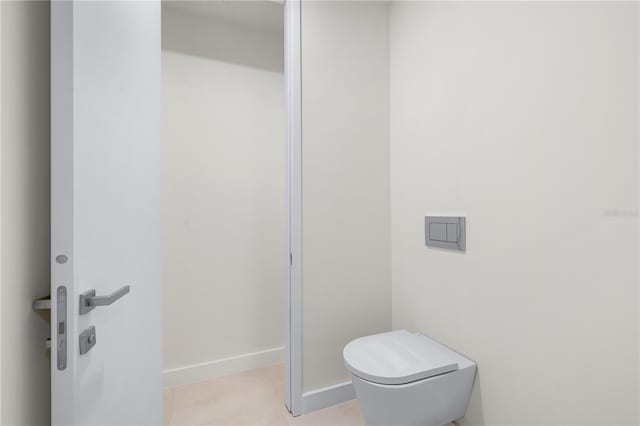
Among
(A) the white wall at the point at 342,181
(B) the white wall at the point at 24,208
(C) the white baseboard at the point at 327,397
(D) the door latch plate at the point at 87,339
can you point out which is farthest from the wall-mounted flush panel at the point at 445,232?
A: (B) the white wall at the point at 24,208

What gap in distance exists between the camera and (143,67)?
3.27 ft

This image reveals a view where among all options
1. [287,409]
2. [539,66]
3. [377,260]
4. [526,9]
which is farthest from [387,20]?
[287,409]

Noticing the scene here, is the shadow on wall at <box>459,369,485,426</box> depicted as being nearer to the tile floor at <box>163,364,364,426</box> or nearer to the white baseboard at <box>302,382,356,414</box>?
the tile floor at <box>163,364,364,426</box>

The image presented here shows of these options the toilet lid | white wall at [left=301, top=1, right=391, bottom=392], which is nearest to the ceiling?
white wall at [left=301, top=1, right=391, bottom=392]

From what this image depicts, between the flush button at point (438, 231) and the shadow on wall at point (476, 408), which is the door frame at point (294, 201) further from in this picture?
the shadow on wall at point (476, 408)

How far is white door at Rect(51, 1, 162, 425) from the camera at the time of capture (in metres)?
0.65

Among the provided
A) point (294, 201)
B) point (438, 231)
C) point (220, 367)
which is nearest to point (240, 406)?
point (220, 367)

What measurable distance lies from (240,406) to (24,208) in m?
1.46

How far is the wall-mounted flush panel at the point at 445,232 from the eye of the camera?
1.33 m

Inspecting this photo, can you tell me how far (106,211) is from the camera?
2.59 feet

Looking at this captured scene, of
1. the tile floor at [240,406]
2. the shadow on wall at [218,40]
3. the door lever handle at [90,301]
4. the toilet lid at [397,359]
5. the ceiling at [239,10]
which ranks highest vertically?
the ceiling at [239,10]

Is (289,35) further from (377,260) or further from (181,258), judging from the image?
(181,258)

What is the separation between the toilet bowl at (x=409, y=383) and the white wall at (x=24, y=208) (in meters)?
0.98

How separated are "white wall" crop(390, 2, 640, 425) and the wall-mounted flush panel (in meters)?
0.04
